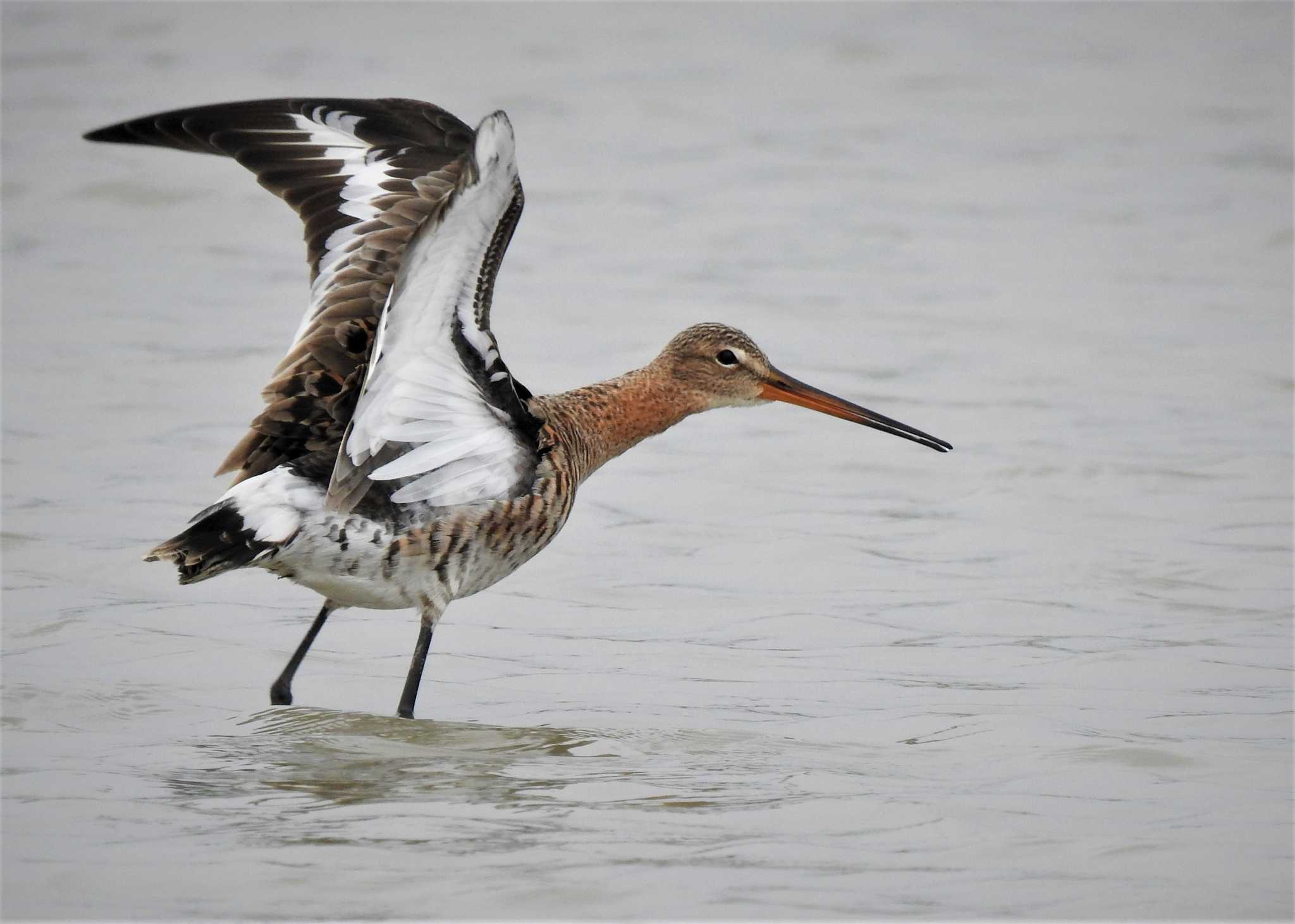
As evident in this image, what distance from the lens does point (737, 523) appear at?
25.3 ft

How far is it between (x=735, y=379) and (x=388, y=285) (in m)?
1.34

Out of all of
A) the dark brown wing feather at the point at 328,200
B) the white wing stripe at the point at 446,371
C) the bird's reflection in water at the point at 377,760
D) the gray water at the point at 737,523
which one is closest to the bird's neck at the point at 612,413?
the white wing stripe at the point at 446,371

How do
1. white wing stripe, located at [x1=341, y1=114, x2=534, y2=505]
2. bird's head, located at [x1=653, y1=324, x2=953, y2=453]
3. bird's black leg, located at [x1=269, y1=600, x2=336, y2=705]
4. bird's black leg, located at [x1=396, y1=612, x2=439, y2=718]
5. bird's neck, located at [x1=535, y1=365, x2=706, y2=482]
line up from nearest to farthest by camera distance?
white wing stripe, located at [x1=341, y1=114, x2=534, y2=505] → bird's black leg, located at [x1=396, y1=612, x2=439, y2=718] → bird's black leg, located at [x1=269, y1=600, x2=336, y2=705] → bird's neck, located at [x1=535, y1=365, x2=706, y2=482] → bird's head, located at [x1=653, y1=324, x2=953, y2=453]

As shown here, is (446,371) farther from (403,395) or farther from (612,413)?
(612,413)

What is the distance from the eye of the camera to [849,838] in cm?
457

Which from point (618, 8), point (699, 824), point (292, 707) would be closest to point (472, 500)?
point (292, 707)

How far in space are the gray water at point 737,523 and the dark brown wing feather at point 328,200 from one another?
2.98 feet

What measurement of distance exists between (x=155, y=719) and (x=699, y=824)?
1.81 metres

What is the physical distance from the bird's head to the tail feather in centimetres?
179

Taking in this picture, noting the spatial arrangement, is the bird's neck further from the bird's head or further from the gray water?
the gray water

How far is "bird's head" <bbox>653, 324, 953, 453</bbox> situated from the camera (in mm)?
6371

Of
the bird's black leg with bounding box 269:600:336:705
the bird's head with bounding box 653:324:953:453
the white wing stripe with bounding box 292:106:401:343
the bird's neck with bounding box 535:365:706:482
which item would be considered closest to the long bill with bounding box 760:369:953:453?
the bird's head with bounding box 653:324:953:453

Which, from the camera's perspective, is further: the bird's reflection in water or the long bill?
the long bill

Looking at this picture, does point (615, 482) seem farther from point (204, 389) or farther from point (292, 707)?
point (292, 707)
